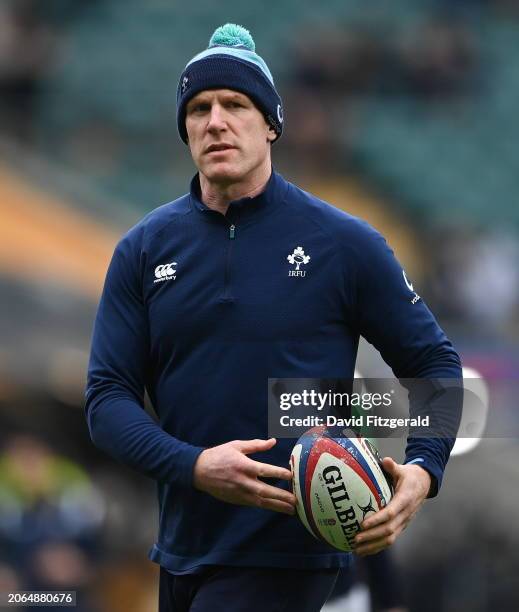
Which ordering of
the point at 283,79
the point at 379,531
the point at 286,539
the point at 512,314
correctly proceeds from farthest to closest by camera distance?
→ the point at 283,79, the point at 512,314, the point at 286,539, the point at 379,531

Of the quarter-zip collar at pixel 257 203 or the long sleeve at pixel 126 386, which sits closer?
the long sleeve at pixel 126 386

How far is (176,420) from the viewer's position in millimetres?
3490

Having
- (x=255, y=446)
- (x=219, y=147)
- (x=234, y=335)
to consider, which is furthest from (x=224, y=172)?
(x=255, y=446)

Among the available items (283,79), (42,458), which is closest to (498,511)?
(42,458)

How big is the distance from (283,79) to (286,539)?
9.60m

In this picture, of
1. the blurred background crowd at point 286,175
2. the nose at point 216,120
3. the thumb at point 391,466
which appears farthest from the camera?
the blurred background crowd at point 286,175

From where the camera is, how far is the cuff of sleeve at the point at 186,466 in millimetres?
3232

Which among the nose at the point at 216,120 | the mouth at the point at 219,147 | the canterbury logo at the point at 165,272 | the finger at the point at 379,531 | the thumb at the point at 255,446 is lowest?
the finger at the point at 379,531

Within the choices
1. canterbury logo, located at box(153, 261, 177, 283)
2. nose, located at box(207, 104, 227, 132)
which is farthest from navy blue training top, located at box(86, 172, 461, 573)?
nose, located at box(207, 104, 227, 132)

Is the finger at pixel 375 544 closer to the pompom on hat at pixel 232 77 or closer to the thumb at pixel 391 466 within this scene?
the thumb at pixel 391 466

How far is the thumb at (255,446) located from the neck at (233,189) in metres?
0.71

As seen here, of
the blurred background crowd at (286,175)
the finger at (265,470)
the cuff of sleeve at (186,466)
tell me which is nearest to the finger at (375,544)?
the finger at (265,470)

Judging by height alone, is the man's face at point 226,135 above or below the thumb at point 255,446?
above

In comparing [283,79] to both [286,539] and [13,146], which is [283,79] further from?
[286,539]
